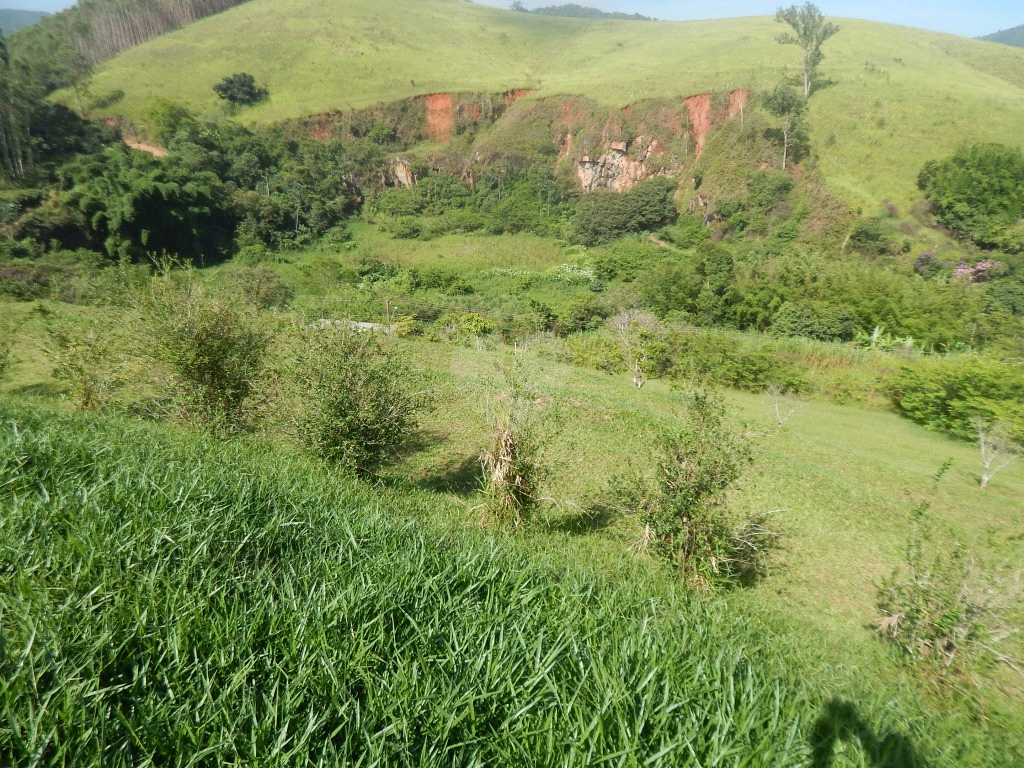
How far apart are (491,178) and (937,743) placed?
63054 mm

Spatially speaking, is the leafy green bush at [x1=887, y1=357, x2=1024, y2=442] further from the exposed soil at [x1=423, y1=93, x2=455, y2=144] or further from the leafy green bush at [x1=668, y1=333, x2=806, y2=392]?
the exposed soil at [x1=423, y1=93, x2=455, y2=144]

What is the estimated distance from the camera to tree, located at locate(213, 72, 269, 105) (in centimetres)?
5978

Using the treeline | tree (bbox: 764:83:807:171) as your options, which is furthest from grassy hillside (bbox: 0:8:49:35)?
tree (bbox: 764:83:807:171)

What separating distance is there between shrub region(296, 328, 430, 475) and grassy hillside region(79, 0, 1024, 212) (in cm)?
4496

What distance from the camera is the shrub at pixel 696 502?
487 cm

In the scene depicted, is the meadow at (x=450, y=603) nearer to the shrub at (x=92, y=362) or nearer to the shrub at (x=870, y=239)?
the shrub at (x=92, y=362)

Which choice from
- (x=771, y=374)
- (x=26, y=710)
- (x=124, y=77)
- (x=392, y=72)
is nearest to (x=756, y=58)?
(x=392, y=72)

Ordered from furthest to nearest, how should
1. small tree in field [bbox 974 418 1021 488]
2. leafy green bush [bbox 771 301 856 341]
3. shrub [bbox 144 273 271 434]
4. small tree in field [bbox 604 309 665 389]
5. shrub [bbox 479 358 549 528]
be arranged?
leafy green bush [bbox 771 301 856 341], small tree in field [bbox 604 309 665 389], small tree in field [bbox 974 418 1021 488], shrub [bbox 144 273 271 434], shrub [bbox 479 358 549 528]

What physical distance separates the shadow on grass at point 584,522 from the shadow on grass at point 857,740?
12.4 ft

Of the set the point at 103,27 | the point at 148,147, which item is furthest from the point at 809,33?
the point at 103,27

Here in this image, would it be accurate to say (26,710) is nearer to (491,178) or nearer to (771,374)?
(771,374)

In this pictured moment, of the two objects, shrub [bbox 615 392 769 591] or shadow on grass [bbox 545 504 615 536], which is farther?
shadow on grass [bbox 545 504 615 536]

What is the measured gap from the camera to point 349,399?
18.8ft

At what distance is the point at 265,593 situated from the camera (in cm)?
230
